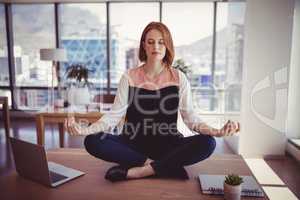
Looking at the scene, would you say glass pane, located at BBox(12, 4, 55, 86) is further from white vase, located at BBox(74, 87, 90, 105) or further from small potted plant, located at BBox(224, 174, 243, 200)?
small potted plant, located at BBox(224, 174, 243, 200)

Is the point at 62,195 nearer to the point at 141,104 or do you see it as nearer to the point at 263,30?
the point at 141,104

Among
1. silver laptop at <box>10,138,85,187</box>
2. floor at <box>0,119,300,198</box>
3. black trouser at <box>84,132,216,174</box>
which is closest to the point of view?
silver laptop at <box>10,138,85,187</box>

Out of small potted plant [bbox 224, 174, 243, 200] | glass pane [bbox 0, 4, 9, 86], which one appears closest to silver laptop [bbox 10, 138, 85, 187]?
small potted plant [bbox 224, 174, 243, 200]

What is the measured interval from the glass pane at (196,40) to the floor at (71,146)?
122 cm

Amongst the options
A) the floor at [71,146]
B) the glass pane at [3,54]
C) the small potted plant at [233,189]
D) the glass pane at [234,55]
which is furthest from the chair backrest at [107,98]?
the glass pane at [3,54]

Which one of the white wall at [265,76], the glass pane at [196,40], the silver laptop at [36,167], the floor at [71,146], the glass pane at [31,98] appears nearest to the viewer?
the silver laptop at [36,167]

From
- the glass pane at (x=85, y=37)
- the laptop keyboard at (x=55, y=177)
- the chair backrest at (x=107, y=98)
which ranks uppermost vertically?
the glass pane at (x=85, y=37)

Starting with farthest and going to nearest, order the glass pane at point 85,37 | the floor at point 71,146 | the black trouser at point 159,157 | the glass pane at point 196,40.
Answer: the glass pane at point 85,37
the glass pane at point 196,40
the floor at point 71,146
the black trouser at point 159,157

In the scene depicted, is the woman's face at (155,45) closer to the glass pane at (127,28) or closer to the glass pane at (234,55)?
the glass pane at (234,55)

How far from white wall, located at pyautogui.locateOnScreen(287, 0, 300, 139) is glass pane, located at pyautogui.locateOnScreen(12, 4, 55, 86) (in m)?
3.78

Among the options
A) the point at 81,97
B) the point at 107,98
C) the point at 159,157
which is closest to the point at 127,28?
the point at 107,98

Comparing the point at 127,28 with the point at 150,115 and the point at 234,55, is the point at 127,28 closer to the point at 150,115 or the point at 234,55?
the point at 234,55

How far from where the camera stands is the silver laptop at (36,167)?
4.44 feet

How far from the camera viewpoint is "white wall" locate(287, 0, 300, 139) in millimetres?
3111
